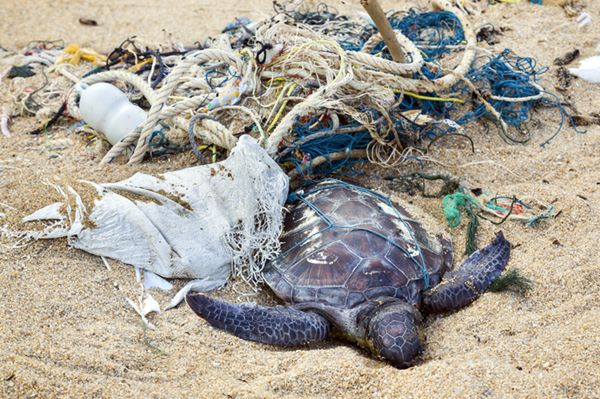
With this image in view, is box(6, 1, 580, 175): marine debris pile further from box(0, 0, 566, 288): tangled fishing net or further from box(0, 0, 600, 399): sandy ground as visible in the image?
box(0, 0, 600, 399): sandy ground

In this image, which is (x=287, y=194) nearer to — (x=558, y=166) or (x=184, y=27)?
(x=558, y=166)

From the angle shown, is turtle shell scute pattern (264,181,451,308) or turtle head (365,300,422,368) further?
turtle shell scute pattern (264,181,451,308)

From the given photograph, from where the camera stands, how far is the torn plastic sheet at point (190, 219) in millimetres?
2639

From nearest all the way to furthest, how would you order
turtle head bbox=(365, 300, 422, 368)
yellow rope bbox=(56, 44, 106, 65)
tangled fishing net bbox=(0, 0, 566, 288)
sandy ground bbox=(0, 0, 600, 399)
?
sandy ground bbox=(0, 0, 600, 399)
turtle head bbox=(365, 300, 422, 368)
tangled fishing net bbox=(0, 0, 566, 288)
yellow rope bbox=(56, 44, 106, 65)

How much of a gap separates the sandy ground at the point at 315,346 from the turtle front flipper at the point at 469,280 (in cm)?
5

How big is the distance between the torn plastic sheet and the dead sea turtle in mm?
167

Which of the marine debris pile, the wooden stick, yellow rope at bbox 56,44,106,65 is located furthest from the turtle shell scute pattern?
yellow rope at bbox 56,44,106,65

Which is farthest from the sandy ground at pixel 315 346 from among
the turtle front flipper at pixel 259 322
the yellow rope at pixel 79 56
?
the yellow rope at pixel 79 56

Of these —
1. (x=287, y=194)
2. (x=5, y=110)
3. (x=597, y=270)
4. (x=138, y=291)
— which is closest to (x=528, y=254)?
(x=597, y=270)

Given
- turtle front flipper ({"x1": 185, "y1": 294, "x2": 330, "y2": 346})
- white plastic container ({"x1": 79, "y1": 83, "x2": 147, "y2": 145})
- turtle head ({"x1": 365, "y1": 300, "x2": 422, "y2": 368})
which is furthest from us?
white plastic container ({"x1": 79, "y1": 83, "x2": 147, "y2": 145})

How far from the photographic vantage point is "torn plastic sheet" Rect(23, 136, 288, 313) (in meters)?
2.64

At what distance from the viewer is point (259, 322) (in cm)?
247

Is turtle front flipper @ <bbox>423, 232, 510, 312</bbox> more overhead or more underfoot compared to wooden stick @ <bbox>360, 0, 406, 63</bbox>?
more underfoot

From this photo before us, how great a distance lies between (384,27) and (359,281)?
Answer: 143cm
